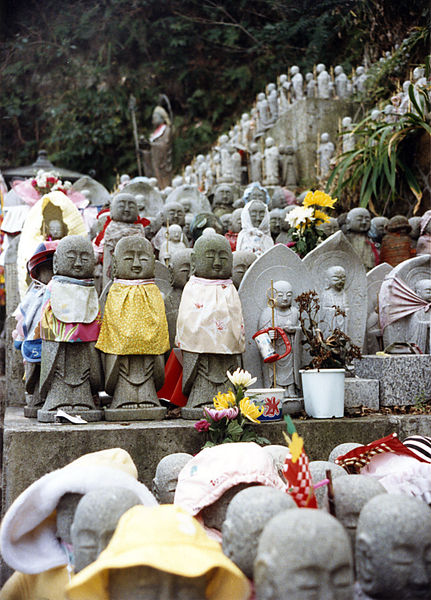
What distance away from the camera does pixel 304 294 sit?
5.29 meters

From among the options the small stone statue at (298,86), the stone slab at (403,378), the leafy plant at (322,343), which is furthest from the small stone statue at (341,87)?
the stone slab at (403,378)

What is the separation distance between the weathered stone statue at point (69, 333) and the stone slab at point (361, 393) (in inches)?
73.5

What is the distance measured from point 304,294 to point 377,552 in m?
3.13

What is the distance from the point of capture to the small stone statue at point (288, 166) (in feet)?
42.5

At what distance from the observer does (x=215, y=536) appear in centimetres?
304

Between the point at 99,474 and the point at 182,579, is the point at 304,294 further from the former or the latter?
the point at 182,579

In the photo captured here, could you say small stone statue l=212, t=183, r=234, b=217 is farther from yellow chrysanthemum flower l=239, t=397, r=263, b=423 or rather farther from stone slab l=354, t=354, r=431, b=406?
yellow chrysanthemum flower l=239, t=397, r=263, b=423

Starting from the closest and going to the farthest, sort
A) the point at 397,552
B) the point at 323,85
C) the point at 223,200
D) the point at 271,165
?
the point at 397,552
the point at 223,200
the point at 271,165
the point at 323,85

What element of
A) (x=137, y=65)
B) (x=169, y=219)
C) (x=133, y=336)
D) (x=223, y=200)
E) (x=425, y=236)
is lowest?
(x=133, y=336)

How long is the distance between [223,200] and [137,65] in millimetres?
10653

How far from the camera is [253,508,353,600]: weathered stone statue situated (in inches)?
82.0

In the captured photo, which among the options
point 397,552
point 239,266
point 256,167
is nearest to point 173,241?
point 239,266

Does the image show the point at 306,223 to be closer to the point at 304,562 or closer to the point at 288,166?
the point at 304,562

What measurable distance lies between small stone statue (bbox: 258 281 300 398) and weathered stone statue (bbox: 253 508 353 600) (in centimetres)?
309
